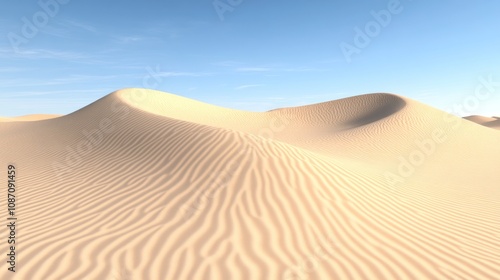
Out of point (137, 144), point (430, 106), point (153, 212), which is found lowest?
point (153, 212)

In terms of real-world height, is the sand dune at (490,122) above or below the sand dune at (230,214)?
above

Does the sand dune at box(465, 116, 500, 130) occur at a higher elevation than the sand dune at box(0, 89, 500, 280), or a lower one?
higher

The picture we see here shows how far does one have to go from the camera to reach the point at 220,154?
22.2 feet

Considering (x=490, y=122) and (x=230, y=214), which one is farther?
(x=490, y=122)

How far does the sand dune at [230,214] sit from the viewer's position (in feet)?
11.6

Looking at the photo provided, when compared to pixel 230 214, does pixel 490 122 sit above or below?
above

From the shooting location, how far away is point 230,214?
4.71 metres

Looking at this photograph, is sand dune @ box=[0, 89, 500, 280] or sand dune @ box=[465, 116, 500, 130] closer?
sand dune @ box=[0, 89, 500, 280]

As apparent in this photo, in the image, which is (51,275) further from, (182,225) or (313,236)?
(313,236)

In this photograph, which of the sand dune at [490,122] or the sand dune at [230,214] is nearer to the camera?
the sand dune at [230,214]

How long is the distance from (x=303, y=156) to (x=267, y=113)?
25937 millimetres

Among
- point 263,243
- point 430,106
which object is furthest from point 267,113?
point 263,243

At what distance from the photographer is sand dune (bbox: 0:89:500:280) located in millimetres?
3539

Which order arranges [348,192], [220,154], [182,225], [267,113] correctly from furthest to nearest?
[267,113], [220,154], [348,192], [182,225]
